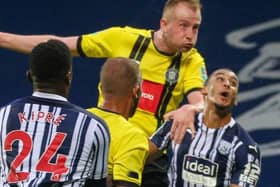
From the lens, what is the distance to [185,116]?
511 cm

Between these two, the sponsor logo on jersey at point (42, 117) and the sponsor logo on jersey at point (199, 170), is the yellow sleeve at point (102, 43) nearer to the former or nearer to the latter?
the sponsor logo on jersey at point (199, 170)

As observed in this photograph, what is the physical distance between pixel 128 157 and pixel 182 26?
1.33 meters

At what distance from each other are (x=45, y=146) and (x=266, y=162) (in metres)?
4.20

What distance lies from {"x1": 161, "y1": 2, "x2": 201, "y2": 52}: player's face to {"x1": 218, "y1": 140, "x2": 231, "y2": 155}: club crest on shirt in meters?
0.54

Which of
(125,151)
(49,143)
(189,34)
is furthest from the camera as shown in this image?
(189,34)

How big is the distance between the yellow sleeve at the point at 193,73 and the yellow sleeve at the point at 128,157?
1.28 m

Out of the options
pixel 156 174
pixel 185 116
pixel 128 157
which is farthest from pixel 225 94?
pixel 128 157

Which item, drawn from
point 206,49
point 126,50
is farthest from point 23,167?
point 206,49

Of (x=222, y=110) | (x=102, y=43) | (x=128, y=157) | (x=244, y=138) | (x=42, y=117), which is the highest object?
(x=102, y=43)

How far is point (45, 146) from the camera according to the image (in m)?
4.01

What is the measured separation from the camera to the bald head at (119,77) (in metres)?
4.29

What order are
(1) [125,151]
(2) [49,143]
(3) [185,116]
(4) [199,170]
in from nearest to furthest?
(2) [49,143] < (1) [125,151] < (3) [185,116] < (4) [199,170]

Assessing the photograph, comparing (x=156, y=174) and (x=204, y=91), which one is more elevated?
(x=204, y=91)

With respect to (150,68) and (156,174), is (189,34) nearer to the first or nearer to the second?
(150,68)
